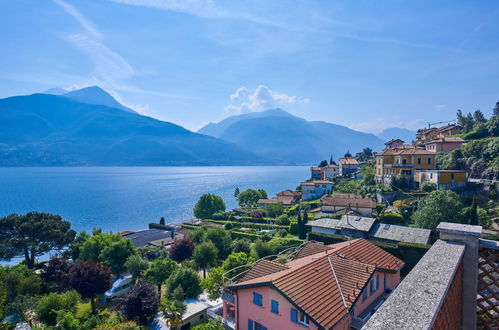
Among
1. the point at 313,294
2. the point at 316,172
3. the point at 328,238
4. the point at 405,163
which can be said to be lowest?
the point at 328,238

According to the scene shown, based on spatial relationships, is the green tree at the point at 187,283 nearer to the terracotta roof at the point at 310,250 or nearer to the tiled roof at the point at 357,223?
the terracotta roof at the point at 310,250

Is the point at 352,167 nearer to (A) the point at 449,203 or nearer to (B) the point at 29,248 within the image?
(A) the point at 449,203

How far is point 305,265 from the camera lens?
1434cm

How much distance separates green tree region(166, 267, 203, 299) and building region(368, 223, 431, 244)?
20.7 m

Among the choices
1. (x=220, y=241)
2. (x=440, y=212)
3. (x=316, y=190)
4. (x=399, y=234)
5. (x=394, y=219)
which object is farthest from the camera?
(x=316, y=190)

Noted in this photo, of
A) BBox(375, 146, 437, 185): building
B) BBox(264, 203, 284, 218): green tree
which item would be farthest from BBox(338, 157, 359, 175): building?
BBox(264, 203, 284, 218): green tree

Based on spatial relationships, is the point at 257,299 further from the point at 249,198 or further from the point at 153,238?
the point at 249,198

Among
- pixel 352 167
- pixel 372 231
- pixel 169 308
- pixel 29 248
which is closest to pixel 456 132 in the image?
pixel 352 167

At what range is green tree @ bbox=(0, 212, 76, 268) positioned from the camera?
34.4 m

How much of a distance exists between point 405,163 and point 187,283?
46.0 m

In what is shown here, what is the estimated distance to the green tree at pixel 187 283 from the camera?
21.4 meters

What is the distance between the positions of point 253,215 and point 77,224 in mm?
51567

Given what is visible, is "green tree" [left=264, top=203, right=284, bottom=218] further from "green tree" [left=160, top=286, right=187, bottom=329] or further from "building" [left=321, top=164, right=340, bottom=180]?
"green tree" [left=160, top=286, right=187, bottom=329]

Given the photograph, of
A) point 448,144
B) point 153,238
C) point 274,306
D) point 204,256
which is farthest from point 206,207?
point 448,144
